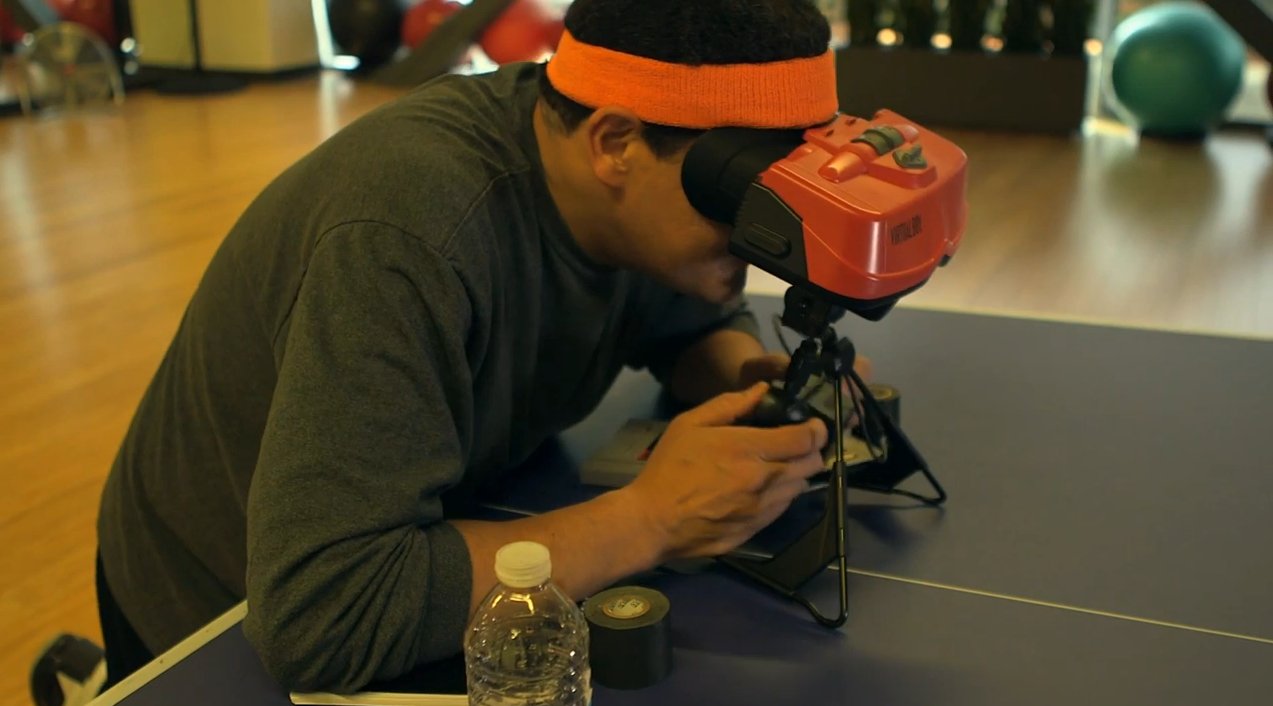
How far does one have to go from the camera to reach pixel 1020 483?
147cm

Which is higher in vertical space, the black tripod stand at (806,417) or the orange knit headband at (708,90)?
the orange knit headband at (708,90)

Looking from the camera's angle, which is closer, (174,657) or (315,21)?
(174,657)

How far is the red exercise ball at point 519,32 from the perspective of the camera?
6.62m

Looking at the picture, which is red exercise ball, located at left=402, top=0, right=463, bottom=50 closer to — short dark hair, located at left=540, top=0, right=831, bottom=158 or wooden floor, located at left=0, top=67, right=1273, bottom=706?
wooden floor, located at left=0, top=67, right=1273, bottom=706

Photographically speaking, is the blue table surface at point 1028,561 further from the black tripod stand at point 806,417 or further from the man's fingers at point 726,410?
the man's fingers at point 726,410

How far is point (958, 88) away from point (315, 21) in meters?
3.66

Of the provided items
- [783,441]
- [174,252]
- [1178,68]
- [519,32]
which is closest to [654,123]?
[783,441]

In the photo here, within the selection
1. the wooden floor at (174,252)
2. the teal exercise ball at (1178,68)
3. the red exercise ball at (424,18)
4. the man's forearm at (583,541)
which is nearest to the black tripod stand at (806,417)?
the man's forearm at (583,541)

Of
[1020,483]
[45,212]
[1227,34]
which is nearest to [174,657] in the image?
[1020,483]

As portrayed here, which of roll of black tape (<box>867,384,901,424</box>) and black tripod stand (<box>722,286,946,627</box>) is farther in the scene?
roll of black tape (<box>867,384,901,424</box>)

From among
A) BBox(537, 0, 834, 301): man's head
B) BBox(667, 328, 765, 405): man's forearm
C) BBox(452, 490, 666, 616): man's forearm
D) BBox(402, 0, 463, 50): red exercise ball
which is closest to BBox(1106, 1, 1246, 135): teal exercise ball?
BBox(402, 0, 463, 50): red exercise ball

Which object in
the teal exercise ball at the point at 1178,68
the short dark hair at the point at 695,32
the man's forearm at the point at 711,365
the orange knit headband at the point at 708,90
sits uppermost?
the short dark hair at the point at 695,32

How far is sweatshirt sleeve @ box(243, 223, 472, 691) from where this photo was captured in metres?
1.07

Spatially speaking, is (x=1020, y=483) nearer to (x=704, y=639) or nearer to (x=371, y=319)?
(x=704, y=639)
